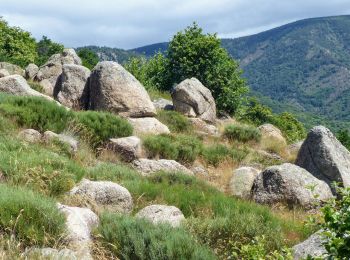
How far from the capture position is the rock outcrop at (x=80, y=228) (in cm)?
663

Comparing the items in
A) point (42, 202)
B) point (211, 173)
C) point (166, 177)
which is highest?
point (42, 202)

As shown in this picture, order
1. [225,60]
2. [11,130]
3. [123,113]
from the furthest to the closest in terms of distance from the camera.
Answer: [225,60] → [123,113] → [11,130]

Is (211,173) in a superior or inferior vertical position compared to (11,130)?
inferior

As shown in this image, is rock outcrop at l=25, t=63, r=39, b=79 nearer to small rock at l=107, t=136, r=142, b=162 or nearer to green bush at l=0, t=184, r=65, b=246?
small rock at l=107, t=136, r=142, b=162

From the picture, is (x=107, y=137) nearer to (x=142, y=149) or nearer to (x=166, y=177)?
(x=142, y=149)

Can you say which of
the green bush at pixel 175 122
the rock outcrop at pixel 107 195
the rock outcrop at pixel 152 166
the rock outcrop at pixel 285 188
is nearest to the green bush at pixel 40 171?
the rock outcrop at pixel 107 195

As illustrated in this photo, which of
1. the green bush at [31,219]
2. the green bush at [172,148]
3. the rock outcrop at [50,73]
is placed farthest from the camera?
the rock outcrop at [50,73]

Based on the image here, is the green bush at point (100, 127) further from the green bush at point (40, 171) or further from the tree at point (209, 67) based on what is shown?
the tree at point (209, 67)

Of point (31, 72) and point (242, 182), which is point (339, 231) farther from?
point (31, 72)

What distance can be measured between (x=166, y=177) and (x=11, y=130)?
5.09m

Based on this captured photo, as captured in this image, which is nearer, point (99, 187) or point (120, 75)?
point (99, 187)

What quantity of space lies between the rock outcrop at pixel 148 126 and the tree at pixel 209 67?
48.4 ft

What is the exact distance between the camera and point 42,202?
7098mm

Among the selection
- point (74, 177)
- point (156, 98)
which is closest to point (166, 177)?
point (74, 177)
